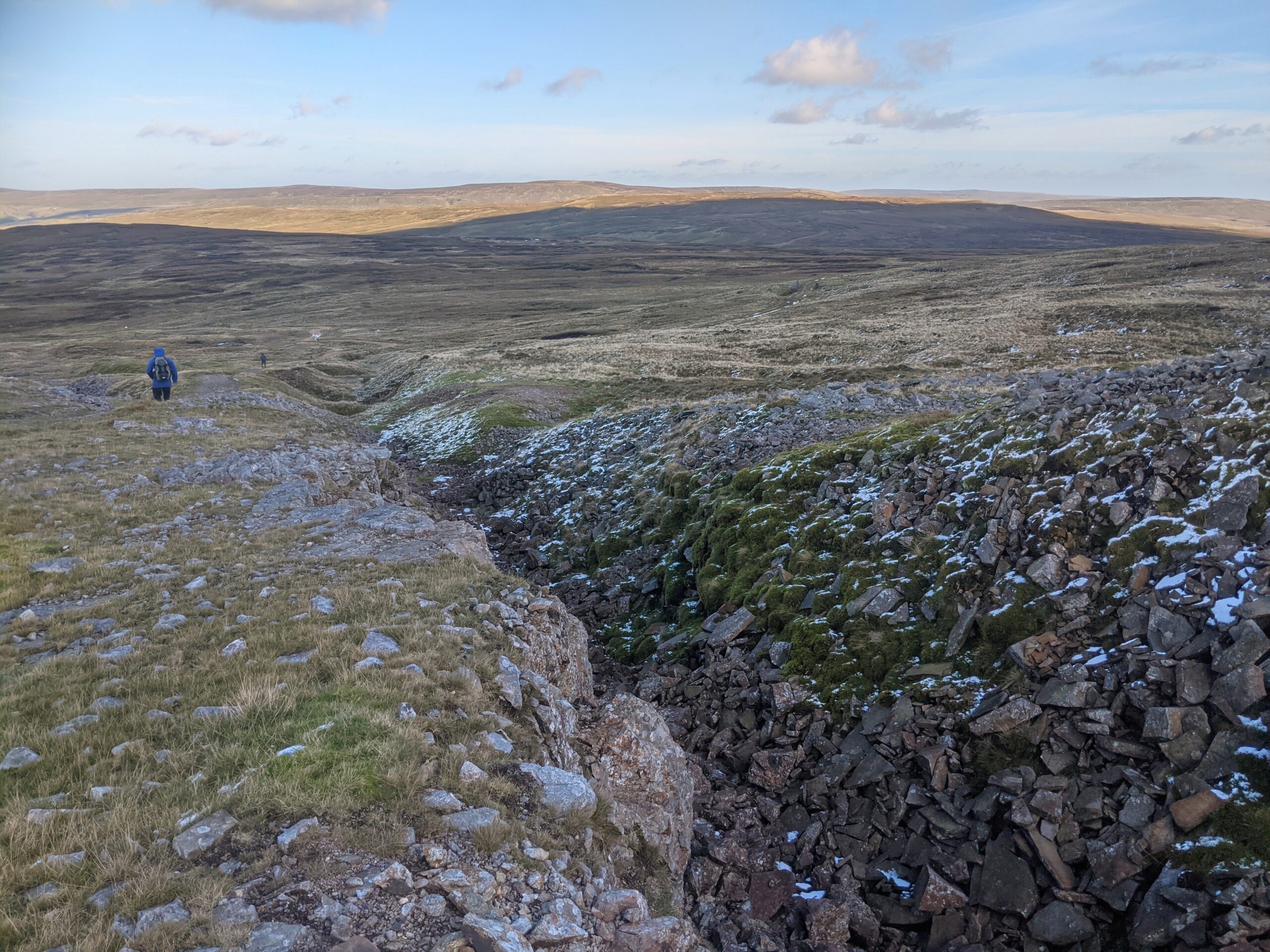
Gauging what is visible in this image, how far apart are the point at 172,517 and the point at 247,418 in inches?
570

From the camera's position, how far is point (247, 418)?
2864 cm

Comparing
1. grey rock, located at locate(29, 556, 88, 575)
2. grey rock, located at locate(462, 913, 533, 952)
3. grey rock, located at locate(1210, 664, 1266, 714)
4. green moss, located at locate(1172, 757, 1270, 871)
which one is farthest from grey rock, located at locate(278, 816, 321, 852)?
grey rock, located at locate(29, 556, 88, 575)

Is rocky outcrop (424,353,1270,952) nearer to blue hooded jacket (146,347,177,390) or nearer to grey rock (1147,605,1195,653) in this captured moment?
grey rock (1147,605,1195,653)

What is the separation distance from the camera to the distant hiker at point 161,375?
101 feet

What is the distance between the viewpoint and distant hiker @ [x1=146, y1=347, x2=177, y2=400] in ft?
101

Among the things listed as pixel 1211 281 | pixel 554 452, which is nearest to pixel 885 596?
pixel 554 452

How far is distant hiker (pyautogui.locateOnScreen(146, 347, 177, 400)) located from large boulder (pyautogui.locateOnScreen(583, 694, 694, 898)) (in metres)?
30.3

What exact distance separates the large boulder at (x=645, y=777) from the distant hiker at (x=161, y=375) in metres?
30.3

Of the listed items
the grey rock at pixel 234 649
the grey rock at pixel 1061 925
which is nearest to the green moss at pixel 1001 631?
the grey rock at pixel 1061 925

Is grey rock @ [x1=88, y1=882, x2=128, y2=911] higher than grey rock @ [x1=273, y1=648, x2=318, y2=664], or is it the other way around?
grey rock @ [x1=88, y1=882, x2=128, y2=911]

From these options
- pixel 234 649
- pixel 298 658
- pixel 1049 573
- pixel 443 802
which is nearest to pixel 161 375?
pixel 234 649

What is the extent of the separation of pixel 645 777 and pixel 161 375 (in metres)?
31.7

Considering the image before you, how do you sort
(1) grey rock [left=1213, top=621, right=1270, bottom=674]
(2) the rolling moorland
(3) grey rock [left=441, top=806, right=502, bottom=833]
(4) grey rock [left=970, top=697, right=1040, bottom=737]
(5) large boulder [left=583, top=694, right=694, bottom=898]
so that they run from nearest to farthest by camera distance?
1. (2) the rolling moorland
2. (3) grey rock [left=441, top=806, right=502, bottom=833]
3. (1) grey rock [left=1213, top=621, right=1270, bottom=674]
4. (5) large boulder [left=583, top=694, right=694, bottom=898]
5. (4) grey rock [left=970, top=697, right=1040, bottom=737]

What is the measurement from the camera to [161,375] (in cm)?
3077
